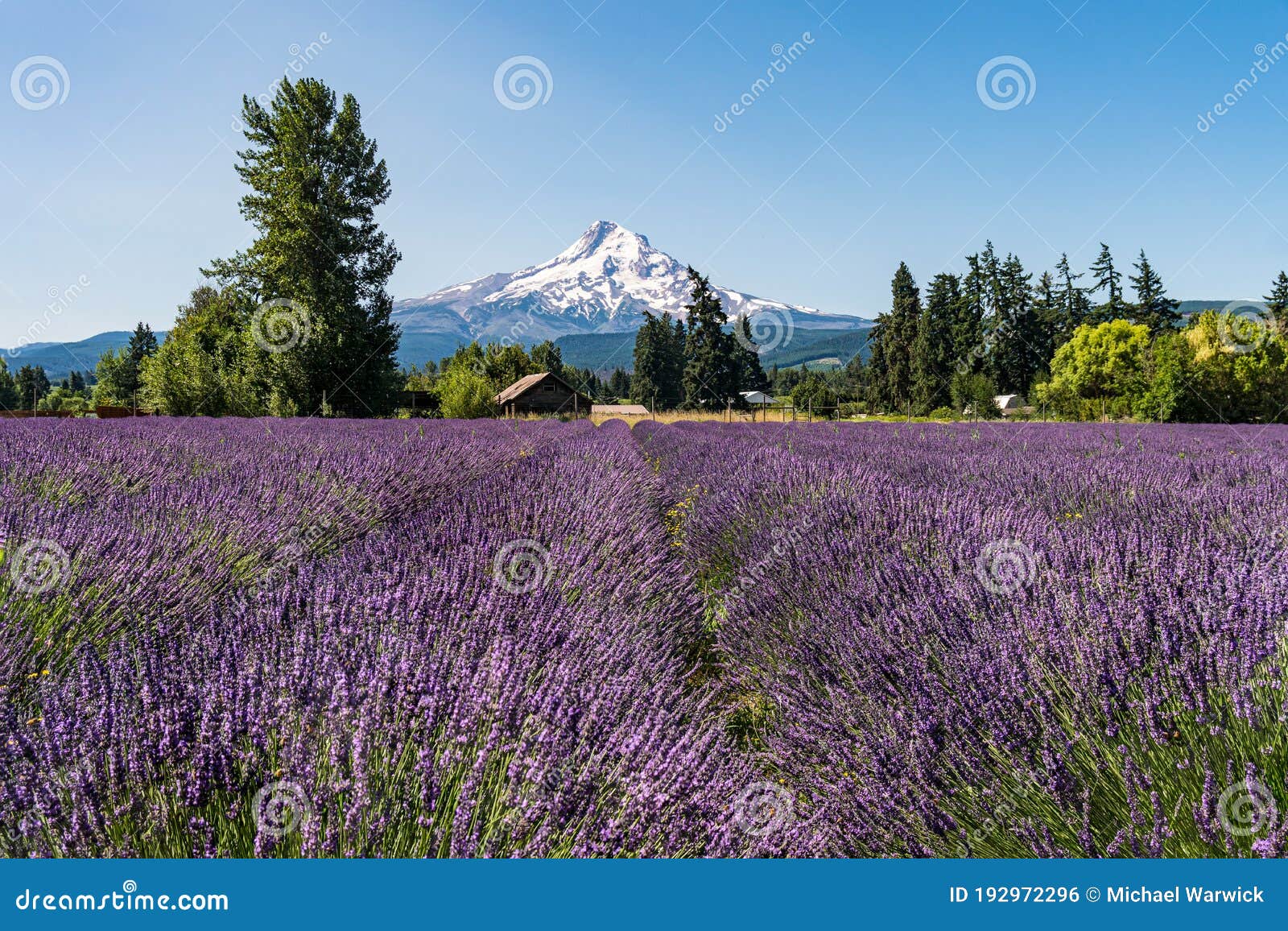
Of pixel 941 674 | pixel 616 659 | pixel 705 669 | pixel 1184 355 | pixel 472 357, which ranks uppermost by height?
pixel 472 357

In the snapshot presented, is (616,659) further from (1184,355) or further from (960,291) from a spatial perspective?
(960,291)

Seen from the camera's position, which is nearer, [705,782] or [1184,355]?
[705,782]

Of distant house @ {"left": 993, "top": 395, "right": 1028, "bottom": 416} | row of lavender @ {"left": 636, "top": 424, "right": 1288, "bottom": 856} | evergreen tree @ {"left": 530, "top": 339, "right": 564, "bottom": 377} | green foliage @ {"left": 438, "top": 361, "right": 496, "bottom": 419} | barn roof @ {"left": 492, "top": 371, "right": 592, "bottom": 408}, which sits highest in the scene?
Answer: evergreen tree @ {"left": 530, "top": 339, "right": 564, "bottom": 377}

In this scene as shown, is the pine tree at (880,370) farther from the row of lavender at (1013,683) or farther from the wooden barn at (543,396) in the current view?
the row of lavender at (1013,683)

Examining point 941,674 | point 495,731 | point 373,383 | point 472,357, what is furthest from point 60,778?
point 472,357

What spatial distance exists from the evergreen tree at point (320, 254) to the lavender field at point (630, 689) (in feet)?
77.5

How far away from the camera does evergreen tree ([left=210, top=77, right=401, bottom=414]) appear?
24.1m

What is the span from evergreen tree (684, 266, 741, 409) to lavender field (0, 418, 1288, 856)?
4930 cm

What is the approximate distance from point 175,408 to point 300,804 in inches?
1131

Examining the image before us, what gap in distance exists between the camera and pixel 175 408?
24359mm

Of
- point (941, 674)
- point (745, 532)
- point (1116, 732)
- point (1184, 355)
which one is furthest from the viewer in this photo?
point (1184, 355)

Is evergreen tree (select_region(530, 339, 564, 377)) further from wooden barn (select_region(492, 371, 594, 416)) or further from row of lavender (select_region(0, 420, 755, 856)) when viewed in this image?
row of lavender (select_region(0, 420, 755, 856))

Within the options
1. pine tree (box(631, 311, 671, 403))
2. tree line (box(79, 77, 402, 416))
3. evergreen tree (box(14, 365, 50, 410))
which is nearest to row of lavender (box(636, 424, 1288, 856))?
tree line (box(79, 77, 402, 416))

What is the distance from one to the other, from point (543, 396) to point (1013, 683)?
143 feet
